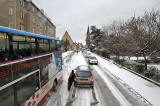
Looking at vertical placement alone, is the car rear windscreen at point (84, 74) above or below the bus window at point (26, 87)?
below

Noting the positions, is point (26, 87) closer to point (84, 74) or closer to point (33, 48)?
point (33, 48)

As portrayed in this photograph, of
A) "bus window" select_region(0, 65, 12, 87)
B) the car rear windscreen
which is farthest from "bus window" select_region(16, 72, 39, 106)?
the car rear windscreen

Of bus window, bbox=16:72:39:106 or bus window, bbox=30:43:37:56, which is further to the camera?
bus window, bbox=30:43:37:56

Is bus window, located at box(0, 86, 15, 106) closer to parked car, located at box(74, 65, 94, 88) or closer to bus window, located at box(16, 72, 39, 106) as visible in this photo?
bus window, located at box(16, 72, 39, 106)

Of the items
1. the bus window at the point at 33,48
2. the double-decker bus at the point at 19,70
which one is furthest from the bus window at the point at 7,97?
the bus window at the point at 33,48

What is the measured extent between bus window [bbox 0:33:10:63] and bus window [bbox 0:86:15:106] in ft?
3.03

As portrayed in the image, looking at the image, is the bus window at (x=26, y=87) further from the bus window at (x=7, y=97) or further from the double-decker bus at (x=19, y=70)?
the bus window at (x=7, y=97)

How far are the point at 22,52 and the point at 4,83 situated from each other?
1.55m

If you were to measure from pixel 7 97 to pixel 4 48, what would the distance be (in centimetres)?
157

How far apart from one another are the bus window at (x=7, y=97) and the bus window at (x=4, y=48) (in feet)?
3.03

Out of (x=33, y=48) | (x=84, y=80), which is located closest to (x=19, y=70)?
(x=33, y=48)

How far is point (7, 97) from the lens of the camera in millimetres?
2844

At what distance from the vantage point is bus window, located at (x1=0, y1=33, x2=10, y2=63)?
3074 millimetres

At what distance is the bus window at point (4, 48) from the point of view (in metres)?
3.07
